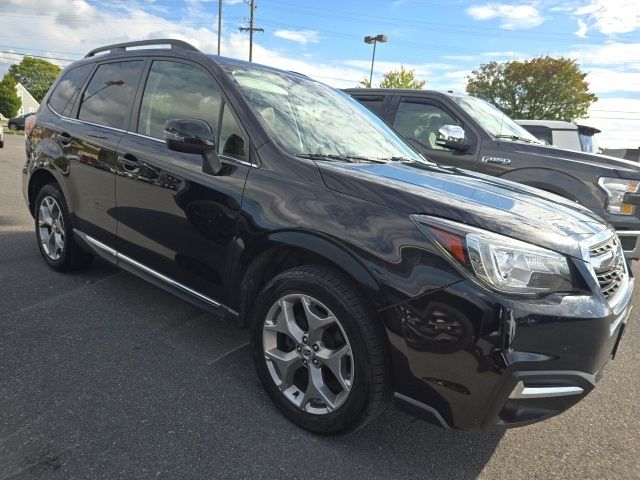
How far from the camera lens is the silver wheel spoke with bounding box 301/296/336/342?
2.13 metres

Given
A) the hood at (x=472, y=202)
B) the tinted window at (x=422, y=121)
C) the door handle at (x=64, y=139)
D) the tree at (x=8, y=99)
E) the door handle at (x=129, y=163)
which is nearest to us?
the hood at (x=472, y=202)

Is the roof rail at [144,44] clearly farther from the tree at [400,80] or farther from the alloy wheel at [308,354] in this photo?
the tree at [400,80]

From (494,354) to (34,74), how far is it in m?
116

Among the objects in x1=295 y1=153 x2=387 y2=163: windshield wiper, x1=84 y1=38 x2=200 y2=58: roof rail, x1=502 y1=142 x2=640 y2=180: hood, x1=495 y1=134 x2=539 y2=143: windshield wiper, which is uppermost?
x1=84 y1=38 x2=200 y2=58: roof rail

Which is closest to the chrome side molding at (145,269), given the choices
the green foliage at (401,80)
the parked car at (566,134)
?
the parked car at (566,134)

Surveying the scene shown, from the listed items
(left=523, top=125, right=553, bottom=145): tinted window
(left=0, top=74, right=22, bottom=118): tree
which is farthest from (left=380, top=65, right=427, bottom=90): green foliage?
(left=0, top=74, right=22, bottom=118): tree

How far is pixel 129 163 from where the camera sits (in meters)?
3.07

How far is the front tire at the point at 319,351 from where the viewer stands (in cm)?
197

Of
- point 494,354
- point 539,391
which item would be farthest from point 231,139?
point 539,391

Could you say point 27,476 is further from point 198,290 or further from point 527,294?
point 527,294

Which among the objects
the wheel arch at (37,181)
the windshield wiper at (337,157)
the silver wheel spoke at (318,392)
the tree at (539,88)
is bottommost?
the silver wheel spoke at (318,392)

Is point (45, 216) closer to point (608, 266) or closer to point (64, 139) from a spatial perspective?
point (64, 139)

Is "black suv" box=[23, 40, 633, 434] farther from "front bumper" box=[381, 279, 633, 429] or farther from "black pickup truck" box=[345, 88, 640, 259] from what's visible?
"black pickup truck" box=[345, 88, 640, 259]

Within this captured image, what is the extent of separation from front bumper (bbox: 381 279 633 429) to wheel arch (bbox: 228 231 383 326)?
0.61 ft
